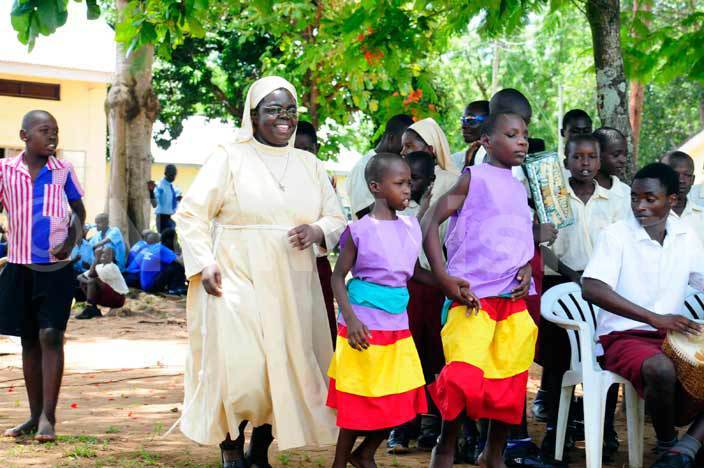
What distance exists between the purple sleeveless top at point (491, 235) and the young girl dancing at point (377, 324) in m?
0.26

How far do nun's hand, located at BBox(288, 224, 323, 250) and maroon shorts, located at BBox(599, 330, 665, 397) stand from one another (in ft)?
5.66

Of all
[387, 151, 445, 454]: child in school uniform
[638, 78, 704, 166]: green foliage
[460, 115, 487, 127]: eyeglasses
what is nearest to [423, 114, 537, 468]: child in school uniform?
[387, 151, 445, 454]: child in school uniform

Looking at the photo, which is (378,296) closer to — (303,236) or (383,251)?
(383,251)

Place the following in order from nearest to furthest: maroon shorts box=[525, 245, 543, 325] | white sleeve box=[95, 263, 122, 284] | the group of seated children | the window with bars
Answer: maroon shorts box=[525, 245, 543, 325]
white sleeve box=[95, 263, 122, 284]
the group of seated children
the window with bars

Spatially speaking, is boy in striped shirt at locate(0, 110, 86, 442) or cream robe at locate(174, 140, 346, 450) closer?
cream robe at locate(174, 140, 346, 450)

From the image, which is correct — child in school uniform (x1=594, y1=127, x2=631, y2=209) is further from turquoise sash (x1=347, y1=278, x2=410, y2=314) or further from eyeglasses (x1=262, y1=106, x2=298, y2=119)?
eyeglasses (x1=262, y1=106, x2=298, y2=119)

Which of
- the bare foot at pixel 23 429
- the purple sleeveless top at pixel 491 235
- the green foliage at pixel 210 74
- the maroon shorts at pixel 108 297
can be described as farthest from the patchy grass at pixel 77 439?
the green foliage at pixel 210 74

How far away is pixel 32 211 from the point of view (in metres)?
6.22

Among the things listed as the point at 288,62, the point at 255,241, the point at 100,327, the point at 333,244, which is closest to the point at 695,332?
the point at 333,244

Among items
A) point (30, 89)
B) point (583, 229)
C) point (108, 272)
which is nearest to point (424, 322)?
point (583, 229)

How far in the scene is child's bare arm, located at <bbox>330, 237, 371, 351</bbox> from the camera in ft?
15.7

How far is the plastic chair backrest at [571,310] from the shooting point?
5.83 m

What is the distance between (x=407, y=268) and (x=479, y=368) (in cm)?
61

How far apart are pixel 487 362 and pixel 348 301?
0.76 metres
